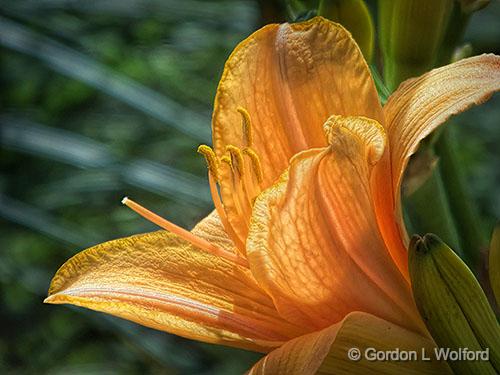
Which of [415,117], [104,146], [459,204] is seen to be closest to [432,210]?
[459,204]

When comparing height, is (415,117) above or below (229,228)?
above

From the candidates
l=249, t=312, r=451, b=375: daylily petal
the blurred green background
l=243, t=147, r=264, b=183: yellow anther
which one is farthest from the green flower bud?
the blurred green background

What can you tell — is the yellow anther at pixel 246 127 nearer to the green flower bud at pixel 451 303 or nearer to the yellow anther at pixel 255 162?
the yellow anther at pixel 255 162

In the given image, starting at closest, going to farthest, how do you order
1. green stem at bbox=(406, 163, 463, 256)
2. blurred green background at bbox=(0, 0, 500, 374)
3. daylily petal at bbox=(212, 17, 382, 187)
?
daylily petal at bbox=(212, 17, 382, 187) → green stem at bbox=(406, 163, 463, 256) → blurred green background at bbox=(0, 0, 500, 374)

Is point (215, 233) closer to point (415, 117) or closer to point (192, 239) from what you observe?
point (192, 239)

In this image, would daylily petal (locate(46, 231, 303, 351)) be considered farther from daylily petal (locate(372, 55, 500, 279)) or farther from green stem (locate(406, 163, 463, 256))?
green stem (locate(406, 163, 463, 256))

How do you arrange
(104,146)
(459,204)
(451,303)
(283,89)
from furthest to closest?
(104,146) → (459,204) → (283,89) → (451,303)

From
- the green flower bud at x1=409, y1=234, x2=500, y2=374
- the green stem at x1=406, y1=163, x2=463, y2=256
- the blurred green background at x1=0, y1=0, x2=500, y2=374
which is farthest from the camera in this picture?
the blurred green background at x1=0, y1=0, x2=500, y2=374

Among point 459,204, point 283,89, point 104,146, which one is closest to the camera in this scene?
point 283,89
